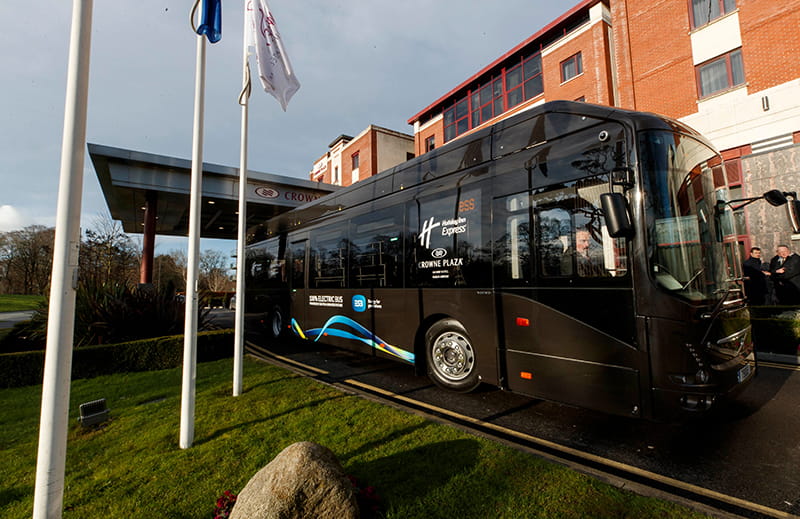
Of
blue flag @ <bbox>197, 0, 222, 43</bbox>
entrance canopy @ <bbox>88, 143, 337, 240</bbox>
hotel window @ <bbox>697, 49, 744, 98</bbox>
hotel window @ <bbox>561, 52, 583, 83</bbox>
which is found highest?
hotel window @ <bbox>561, 52, 583, 83</bbox>

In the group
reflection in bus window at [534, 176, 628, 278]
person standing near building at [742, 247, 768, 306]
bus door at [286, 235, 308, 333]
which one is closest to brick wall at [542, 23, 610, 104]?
person standing near building at [742, 247, 768, 306]

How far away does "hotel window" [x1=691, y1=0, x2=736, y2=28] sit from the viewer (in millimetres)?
13445

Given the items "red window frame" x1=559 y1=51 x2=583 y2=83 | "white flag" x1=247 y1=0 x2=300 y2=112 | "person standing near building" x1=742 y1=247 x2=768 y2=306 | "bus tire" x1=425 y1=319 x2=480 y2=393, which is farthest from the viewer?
"red window frame" x1=559 y1=51 x2=583 y2=83

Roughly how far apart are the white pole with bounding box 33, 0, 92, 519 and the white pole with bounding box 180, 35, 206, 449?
1.38 meters

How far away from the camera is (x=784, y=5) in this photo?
12047 millimetres

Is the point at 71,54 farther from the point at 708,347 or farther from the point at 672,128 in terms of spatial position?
the point at 708,347

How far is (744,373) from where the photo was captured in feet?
12.0

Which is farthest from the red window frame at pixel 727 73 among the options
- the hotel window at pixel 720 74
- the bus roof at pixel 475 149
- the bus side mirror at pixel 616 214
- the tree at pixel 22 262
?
the tree at pixel 22 262

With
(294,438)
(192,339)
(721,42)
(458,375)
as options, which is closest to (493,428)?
(458,375)

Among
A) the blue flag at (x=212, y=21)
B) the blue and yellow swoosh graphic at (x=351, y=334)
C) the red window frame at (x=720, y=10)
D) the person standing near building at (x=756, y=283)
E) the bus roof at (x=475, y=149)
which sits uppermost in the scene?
the red window frame at (x=720, y=10)

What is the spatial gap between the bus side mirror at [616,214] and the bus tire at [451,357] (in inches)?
95.5

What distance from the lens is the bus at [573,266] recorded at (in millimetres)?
3373

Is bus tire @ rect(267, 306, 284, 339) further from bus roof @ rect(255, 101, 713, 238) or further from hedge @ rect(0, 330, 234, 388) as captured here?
bus roof @ rect(255, 101, 713, 238)

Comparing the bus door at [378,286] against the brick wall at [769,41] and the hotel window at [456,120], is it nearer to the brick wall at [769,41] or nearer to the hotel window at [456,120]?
the brick wall at [769,41]
